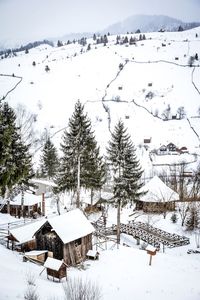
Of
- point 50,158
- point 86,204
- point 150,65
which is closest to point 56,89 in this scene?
point 150,65

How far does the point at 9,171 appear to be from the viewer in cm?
2178

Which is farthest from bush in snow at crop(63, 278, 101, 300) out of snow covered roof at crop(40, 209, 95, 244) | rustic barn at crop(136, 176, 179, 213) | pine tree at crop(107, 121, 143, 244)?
rustic barn at crop(136, 176, 179, 213)

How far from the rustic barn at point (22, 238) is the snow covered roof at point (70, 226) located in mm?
1444

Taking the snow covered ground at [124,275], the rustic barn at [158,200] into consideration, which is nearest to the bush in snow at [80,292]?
the snow covered ground at [124,275]

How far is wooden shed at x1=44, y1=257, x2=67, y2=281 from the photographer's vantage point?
2336cm

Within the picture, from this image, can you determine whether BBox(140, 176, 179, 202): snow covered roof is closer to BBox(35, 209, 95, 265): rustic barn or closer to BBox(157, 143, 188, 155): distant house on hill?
BBox(35, 209, 95, 265): rustic barn

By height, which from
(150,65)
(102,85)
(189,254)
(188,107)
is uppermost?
(150,65)

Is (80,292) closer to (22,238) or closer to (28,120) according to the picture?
(22,238)

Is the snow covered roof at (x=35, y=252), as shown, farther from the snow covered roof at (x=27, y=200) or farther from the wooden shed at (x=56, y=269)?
the snow covered roof at (x=27, y=200)

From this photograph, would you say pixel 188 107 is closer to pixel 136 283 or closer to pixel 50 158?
pixel 50 158

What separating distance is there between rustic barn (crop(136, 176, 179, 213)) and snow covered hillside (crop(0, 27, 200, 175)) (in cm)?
2613

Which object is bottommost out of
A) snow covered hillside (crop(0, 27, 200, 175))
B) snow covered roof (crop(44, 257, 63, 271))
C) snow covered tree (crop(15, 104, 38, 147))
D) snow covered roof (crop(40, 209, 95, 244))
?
snow covered roof (crop(44, 257, 63, 271))

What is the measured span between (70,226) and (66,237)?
54.5 inches

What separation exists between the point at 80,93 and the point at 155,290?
94.6 m
